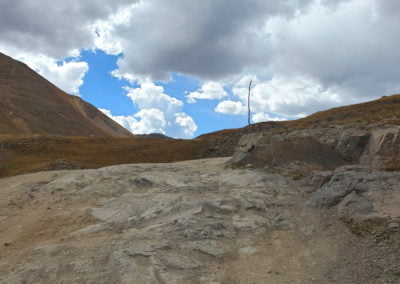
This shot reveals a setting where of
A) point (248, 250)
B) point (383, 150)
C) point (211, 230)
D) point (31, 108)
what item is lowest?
point (248, 250)

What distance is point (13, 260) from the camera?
9164mm

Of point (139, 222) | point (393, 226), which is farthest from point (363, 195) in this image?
point (139, 222)

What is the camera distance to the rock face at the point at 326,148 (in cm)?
1456

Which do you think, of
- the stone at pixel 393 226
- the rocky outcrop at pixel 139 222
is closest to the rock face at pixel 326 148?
the rocky outcrop at pixel 139 222

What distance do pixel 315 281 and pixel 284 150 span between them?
10.5m

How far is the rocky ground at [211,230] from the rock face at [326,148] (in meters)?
1.93

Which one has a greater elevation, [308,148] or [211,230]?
[308,148]

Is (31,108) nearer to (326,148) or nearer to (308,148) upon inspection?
(308,148)

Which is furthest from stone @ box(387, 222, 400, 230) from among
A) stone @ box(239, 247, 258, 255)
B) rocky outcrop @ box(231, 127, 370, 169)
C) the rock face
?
rocky outcrop @ box(231, 127, 370, 169)

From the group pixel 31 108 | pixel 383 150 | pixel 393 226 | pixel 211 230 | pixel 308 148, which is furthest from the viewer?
pixel 31 108

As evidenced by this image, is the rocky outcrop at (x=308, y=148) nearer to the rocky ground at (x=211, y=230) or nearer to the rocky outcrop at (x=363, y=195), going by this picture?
the rocky ground at (x=211, y=230)

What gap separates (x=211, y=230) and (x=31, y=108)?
83.8 m

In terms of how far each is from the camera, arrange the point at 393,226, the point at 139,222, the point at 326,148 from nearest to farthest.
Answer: the point at 393,226 < the point at 139,222 < the point at 326,148

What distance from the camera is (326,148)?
54.1ft
